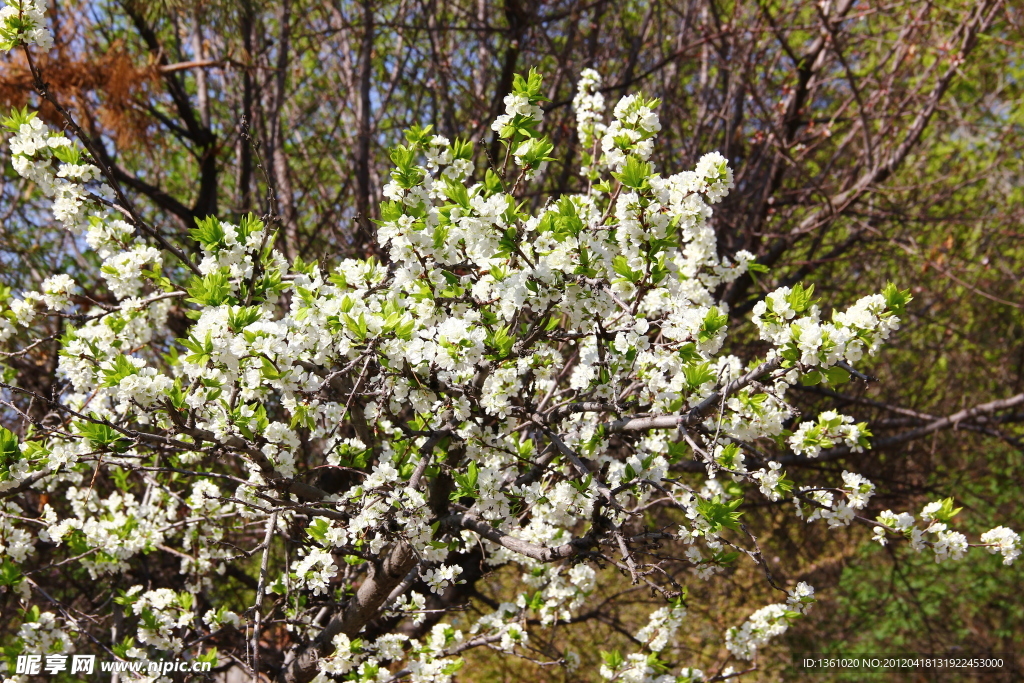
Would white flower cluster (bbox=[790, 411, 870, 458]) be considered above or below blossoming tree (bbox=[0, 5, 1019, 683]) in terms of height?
below

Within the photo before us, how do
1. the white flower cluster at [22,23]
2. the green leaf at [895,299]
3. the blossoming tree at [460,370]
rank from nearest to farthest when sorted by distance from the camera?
1. the green leaf at [895,299]
2. the blossoming tree at [460,370]
3. the white flower cluster at [22,23]

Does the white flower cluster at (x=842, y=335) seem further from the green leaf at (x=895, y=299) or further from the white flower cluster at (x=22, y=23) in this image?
the white flower cluster at (x=22, y=23)

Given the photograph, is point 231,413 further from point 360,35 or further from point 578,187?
point 360,35


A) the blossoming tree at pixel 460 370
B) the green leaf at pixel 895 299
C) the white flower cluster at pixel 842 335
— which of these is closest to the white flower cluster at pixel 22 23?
the blossoming tree at pixel 460 370

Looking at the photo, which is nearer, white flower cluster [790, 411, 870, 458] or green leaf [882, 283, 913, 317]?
green leaf [882, 283, 913, 317]

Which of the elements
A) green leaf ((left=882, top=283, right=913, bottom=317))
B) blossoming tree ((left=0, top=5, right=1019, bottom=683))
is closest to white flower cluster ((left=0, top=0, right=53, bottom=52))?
blossoming tree ((left=0, top=5, right=1019, bottom=683))

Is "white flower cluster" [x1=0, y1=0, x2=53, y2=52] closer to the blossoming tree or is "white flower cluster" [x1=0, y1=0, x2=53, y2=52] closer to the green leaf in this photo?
the blossoming tree

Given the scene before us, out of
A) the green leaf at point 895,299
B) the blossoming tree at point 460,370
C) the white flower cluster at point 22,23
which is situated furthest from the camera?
the white flower cluster at point 22,23

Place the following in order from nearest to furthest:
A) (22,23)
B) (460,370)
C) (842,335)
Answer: (842,335)
(460,370)
(22,23)

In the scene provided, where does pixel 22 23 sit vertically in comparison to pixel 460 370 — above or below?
above

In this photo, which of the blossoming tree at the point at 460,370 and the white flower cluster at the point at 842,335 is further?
the blossoming tree at the point at 460,370

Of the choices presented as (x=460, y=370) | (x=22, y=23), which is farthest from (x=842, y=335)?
(x=22, y=23)

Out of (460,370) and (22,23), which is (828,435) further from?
(22,23)

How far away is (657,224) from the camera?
6.88 ft
